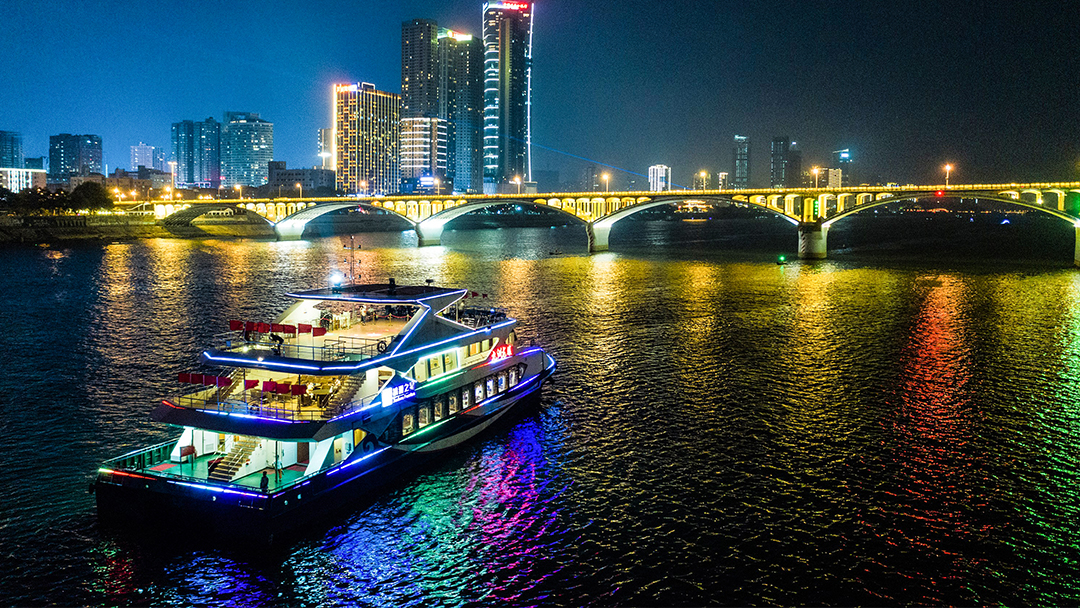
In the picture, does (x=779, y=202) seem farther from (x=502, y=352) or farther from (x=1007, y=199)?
(x=502, y=352)

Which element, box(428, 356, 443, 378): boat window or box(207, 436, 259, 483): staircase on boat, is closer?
box(207, 436, 259, 483): staircase on boat

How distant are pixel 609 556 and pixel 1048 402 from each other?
76.8ft

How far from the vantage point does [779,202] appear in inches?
4422

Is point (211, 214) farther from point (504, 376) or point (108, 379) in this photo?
point (504, 376)

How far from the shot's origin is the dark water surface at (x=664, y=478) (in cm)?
1773

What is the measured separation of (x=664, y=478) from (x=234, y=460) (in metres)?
12.3

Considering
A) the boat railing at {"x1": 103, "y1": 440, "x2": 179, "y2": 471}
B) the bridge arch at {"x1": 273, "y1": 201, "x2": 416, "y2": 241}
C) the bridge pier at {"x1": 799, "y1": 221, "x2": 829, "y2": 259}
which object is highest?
the bridge arch at {"x1": 273, "y1": 201, "x2": 416, "y2": 241}

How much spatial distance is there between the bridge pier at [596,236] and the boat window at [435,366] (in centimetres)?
9604

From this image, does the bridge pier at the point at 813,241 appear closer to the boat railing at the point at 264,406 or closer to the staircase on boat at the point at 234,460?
the boat railing at the point at 264,406

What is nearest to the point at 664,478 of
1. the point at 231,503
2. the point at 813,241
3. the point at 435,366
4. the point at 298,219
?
the point at 435,366

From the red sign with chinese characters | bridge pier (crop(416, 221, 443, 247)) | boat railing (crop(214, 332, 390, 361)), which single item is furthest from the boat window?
bridge pier (crop(416, 221, 443, 247))

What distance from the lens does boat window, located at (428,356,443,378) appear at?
2562 centimetres

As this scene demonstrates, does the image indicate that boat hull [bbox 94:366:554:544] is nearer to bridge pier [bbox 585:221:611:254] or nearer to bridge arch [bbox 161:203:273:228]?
bridge pier [bbox 585:221:611:254]

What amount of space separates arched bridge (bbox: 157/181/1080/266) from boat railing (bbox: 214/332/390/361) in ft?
299
